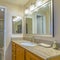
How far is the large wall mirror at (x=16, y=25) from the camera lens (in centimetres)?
358

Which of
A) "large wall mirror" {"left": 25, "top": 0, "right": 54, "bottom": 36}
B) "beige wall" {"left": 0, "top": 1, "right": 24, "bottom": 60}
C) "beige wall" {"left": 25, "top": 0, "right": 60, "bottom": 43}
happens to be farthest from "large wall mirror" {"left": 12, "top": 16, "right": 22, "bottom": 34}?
"beige wall" {"left": 25, "top": 0, "right": 60, "bottom": 43}

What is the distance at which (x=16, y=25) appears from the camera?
362 centimetres

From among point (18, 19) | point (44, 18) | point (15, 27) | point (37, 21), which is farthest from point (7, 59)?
point (44, 18)

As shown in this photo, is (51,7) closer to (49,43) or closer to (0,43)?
(49,43)

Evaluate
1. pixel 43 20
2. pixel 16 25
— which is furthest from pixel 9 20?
pixel 43 20

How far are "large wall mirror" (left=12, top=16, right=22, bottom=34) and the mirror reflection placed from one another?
841mm

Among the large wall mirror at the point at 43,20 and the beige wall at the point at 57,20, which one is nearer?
the beige wall at the point at 57,20

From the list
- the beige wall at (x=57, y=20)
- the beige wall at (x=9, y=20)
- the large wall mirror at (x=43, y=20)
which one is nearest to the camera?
the beige wall at (x=57, y=20)

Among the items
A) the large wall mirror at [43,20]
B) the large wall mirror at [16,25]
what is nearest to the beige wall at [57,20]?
the large wall mirror at [43,20]

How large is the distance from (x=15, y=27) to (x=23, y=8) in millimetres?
852

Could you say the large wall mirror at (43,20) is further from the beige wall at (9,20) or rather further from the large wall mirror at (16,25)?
the beige wall at (9,20)

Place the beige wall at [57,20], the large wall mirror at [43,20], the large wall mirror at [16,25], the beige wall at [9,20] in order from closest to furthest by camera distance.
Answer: the beige wall at [57,20] < the large wall mirror at [43,20] < the beige wall at [9,20] < the large wall mirror at [16,25]

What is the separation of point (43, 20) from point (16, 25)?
1.52m

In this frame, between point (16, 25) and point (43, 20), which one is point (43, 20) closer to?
point (43, 20)
